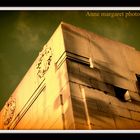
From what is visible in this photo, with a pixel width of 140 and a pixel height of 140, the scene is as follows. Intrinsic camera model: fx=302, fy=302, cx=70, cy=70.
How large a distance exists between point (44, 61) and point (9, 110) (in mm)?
2507

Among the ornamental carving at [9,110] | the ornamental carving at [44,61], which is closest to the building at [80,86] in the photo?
the ornamental carving at [44,61]

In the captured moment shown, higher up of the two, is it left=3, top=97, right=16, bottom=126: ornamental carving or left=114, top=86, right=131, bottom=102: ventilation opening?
left=3, top=97, right=16, bottom=126: ornamental carving

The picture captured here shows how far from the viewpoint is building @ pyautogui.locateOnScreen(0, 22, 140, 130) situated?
20.6ft

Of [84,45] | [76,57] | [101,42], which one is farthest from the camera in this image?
[101,42]

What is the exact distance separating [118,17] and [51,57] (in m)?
1.94

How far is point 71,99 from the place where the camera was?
241 inches

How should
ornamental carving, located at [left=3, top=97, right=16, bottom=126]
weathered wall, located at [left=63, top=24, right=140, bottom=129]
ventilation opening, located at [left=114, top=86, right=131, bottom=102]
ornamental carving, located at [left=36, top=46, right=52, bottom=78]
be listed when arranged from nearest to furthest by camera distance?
weathered wall, located at [left=63, top=24, right=140, bottom=129]
ventilation opening, located at [left=114, top=86, right=131, bottom=102]
ornamental carving, located at [left=36, top=46, right=52, bottom=78]
ornamental carving, located at [left=3, top=97, right=16, bottom=126]

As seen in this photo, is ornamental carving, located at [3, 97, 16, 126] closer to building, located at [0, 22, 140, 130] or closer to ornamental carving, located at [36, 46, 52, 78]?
building, located at [0, 22, 140, 130]

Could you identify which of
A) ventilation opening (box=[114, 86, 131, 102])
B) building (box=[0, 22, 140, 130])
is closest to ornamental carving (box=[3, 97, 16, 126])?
building (box=[0, 22, 140, 130])

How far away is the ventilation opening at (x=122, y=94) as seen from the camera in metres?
7.36

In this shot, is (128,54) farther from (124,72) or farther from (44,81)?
(44,81)

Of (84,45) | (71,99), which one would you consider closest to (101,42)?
(84,45)

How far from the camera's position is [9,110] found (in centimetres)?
959

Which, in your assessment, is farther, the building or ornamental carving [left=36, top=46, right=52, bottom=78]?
ornamental carving [left=36, top=46, right=52, bottom=78]
